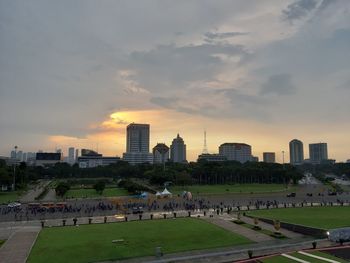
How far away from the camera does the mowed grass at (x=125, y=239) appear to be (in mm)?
35500

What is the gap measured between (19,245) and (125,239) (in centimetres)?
1154

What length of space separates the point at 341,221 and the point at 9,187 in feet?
329

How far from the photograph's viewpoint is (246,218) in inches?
2245

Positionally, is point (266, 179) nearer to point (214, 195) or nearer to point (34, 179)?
point (214, 195)

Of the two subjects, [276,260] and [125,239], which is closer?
[276,260]

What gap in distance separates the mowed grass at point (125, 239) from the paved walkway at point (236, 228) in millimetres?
1432

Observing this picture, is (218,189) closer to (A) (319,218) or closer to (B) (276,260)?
(A) (319,218)

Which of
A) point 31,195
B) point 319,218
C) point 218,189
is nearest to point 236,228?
point 319,218

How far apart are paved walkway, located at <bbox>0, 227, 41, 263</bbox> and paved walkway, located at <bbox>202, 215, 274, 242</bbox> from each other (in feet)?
80.4

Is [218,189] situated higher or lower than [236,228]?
higher

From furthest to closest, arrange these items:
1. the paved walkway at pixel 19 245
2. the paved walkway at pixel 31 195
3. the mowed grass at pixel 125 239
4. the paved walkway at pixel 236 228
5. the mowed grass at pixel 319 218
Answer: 1. the paved walkway at pixel 31 195
2. the mowed grass at pixel 319 218
3. the paved walkway at pixel 236 228
4. the mowed grass at pixel 125 239
5. the paved walkway at pixel 19 245

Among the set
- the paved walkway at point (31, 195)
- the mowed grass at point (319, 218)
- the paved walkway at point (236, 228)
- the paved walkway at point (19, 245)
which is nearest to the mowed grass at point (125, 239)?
the paved walkway at point (19, 245)

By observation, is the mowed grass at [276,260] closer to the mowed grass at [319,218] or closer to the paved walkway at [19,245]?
the mowed grass at [319,218]

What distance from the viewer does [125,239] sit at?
4181cm
